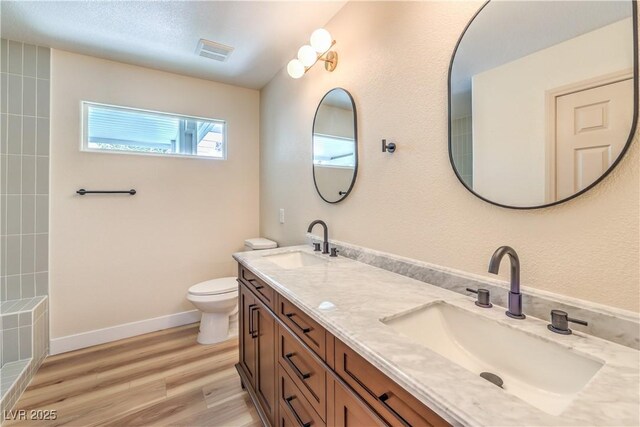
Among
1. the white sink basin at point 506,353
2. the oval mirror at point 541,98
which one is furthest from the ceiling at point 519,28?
the white sink basin at point 506,353

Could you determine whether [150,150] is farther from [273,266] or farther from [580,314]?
[580,314]

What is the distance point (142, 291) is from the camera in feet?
8.11

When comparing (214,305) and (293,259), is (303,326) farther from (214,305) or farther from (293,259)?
(214,305)

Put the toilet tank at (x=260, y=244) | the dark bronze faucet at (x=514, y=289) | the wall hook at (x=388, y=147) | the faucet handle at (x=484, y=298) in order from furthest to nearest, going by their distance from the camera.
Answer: the toilet tank at (x=260, y=244) → the wall hook at (x=388, y=147) → the faucet handle at (x=484, y=298) → the dark bronze faucet at (x=514, y=289)

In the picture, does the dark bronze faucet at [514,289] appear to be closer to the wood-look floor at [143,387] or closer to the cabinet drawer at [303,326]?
the cabinet drawer at [303,326]

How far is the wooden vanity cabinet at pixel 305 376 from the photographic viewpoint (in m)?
0.63

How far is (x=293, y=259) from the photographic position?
1.84m

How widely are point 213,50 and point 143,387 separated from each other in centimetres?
250

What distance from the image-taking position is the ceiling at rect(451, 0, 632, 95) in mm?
747

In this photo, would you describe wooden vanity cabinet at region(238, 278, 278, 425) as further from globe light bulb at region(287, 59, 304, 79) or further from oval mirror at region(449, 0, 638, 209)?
globe light bulb at region(287, 59, 304, 79)

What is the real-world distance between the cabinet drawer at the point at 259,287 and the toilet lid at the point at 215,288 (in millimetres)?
672

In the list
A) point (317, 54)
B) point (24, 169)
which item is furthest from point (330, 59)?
point (24, 169)

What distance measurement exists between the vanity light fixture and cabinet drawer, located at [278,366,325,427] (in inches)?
69.5

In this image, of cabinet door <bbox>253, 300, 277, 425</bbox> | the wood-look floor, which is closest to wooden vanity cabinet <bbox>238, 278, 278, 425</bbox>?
cabinet door <bbox>253, 300, 277, 425</bbox>
